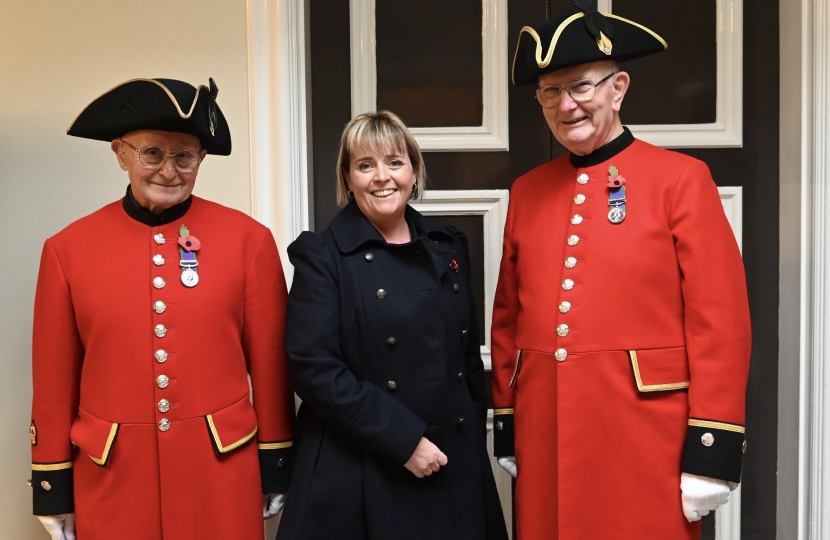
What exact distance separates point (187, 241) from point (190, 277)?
0.09 meters

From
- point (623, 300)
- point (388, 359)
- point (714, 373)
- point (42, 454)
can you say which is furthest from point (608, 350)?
point (42, 454)

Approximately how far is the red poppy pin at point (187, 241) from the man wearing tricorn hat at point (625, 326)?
0.84 meters

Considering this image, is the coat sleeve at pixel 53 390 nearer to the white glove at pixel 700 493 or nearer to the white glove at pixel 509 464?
the white glove at pixel 509 464

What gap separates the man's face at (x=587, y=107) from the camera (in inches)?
65.1

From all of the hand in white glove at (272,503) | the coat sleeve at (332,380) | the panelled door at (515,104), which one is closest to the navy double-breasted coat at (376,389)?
the coat sleeve at (332,380)

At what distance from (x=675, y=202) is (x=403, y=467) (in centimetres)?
90

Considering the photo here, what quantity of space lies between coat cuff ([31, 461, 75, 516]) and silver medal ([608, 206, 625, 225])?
144cm

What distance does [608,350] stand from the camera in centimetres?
163

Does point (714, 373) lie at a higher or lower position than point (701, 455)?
higher

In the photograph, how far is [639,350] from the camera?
1.62 meters

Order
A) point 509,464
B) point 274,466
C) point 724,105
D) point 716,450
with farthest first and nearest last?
Answer: point 724,105
point 509,464
point 274,466
point 716,450

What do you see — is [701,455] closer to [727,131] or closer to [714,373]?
[714,373]

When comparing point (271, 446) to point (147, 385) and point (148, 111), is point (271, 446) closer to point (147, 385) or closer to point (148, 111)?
point (147, 385)

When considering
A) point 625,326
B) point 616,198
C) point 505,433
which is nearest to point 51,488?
point 505,433
